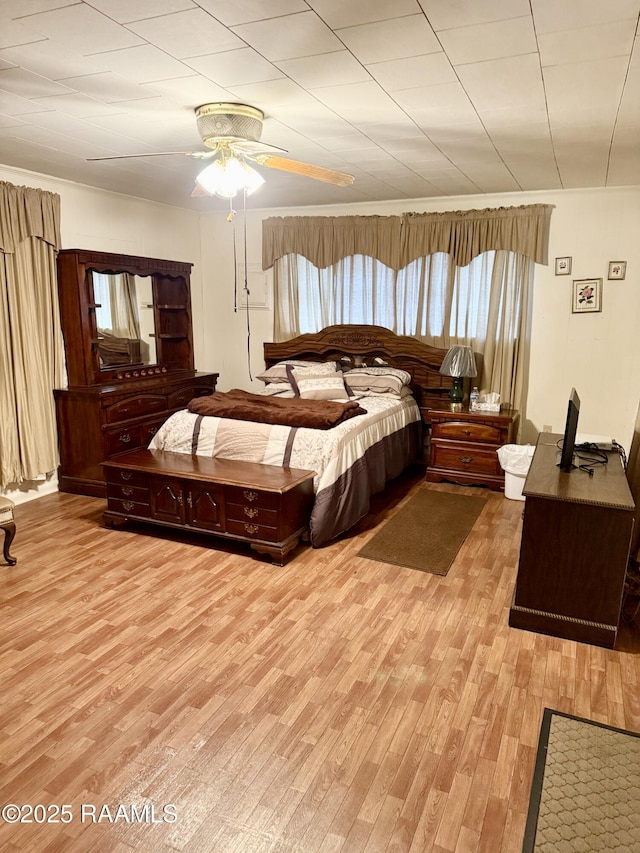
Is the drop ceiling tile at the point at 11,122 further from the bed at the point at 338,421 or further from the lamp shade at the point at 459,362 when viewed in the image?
the lamp shade at the point at 459,362

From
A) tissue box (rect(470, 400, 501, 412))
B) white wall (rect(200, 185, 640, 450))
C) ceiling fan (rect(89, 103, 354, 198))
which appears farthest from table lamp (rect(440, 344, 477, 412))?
ceiling fan (rect(89, 103, 354, 198))

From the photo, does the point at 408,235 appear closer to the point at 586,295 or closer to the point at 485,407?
the point at 586,295

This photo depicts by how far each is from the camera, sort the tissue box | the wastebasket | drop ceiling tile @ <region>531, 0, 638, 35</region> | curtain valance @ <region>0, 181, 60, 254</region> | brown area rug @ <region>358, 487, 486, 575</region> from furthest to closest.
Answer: the tissue box, the wastebasket, curtain valance @ <region>0, 181, 60, 254</region>, brown area rug @ <region>358, 487, 486, 575</region>, drop ceiling tile @ <region>531, 0, 638, 35</region>

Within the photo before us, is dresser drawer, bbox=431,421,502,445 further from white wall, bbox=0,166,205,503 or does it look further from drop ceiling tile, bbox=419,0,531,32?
drop ceiling tile, bbox=419,0,531,32

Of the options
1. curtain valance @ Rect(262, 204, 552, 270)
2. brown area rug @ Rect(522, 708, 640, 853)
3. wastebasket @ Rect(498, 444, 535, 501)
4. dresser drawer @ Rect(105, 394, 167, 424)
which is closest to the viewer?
brown area rug @ Rect(522, 708, 640, 853)

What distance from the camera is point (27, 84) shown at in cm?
250

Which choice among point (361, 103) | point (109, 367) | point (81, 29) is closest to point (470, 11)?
point (361, 103)

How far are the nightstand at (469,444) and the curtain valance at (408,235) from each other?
1438 millimetres

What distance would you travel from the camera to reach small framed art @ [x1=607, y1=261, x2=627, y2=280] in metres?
4.63

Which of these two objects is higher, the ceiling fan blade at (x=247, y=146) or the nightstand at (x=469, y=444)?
the ceiling fan blade at (x=247, y=146)

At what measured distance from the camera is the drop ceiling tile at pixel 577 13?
178 cm

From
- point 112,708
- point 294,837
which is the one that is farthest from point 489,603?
point 112,708

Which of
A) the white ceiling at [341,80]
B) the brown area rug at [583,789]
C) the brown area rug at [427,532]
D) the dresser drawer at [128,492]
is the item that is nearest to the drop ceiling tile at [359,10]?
the white ceiling at [341,80]

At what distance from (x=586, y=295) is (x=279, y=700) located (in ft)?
13.7
